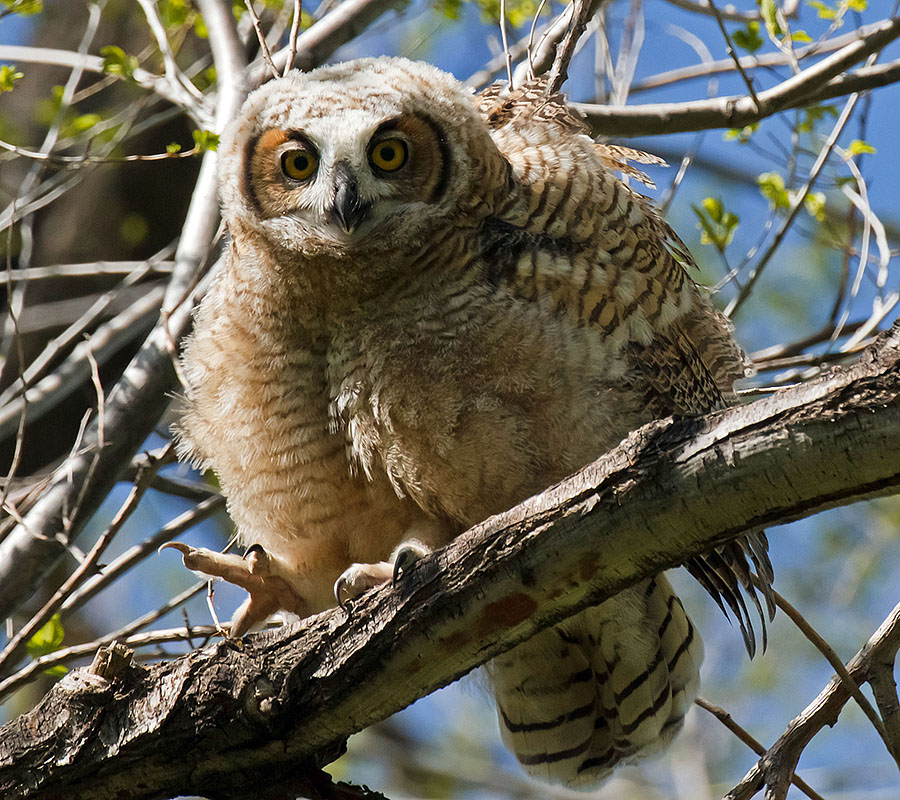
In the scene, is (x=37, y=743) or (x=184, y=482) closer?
(x=37, y=743)

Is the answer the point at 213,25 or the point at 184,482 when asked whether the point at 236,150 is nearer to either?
the point at 213,25

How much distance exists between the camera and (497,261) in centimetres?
290

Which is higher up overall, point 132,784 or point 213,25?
point 213,25

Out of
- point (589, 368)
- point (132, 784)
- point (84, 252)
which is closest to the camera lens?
point (132, 784)

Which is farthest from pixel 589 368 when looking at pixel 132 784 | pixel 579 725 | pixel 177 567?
pixel 177 567

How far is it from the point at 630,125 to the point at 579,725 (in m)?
2.12

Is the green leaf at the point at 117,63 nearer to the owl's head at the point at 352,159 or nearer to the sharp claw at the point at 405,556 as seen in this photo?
the owl's head at the point at 352,159

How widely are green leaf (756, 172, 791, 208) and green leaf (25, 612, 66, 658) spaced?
2.89 meters

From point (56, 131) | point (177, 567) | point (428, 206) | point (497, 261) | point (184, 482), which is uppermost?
point (177, 567)

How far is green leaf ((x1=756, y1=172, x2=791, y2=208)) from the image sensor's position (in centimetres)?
409

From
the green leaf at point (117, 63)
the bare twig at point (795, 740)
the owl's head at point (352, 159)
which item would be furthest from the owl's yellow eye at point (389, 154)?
the bare twig at point (795, 740)

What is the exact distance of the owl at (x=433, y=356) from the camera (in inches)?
110

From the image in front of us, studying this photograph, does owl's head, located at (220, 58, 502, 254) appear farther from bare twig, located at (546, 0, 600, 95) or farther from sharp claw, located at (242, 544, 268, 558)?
sharp claw, located at (242, 544, 268, 558)

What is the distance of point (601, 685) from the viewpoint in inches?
130
